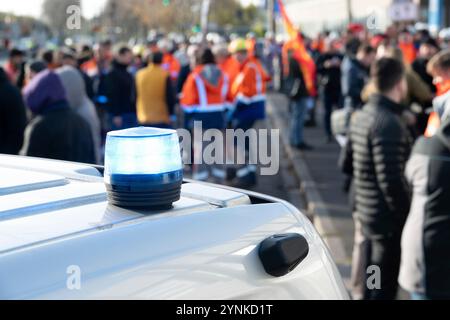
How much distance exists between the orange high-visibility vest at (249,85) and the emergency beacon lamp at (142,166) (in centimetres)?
880

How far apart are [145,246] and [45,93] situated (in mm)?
4324

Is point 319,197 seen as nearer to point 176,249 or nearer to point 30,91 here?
point 30,91

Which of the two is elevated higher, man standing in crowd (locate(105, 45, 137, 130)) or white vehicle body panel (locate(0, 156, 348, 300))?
white vehicle body panel (locate(0, 156, 348, 300))

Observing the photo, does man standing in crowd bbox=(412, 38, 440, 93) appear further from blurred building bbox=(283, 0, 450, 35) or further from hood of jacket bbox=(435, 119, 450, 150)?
hood of jacket bbox=(435, 119, 450, 150)

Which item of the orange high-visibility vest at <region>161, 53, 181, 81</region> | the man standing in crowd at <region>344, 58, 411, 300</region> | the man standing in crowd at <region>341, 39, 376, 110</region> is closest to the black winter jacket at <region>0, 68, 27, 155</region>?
the man standing in crowd at <region>344, 58, 411, 300</region>

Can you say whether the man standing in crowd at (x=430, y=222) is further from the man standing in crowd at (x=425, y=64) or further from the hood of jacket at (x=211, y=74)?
the man standing in crowd at (x=425, y=64)

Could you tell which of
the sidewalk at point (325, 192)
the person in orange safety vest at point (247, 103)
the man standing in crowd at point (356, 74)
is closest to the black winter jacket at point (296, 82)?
the sidewalk at point (325, 192)

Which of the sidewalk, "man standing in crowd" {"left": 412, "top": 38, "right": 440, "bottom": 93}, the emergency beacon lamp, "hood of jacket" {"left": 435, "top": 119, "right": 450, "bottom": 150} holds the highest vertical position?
the emergency beacon lamp

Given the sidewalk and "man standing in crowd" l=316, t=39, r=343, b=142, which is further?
"man standing in crowd" l=316, t=39, r=343, b=142

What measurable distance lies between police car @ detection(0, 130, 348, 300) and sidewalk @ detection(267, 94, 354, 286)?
4.33m

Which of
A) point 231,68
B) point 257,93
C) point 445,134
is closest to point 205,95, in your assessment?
point 257,93

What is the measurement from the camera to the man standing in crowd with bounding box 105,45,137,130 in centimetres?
1046

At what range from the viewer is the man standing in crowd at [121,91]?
1046 cm
